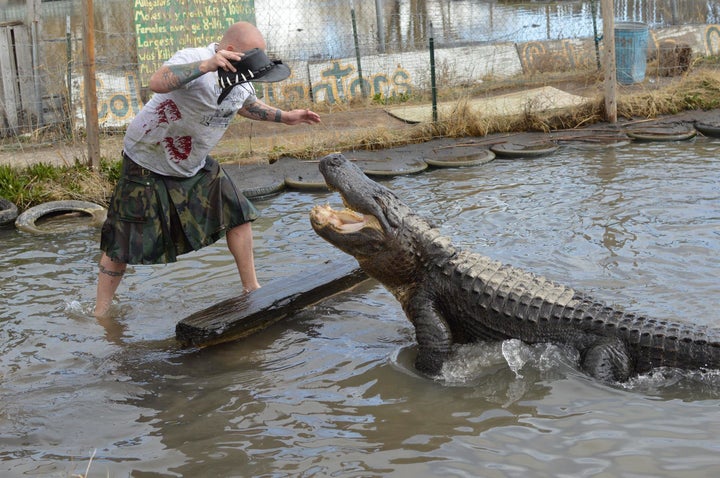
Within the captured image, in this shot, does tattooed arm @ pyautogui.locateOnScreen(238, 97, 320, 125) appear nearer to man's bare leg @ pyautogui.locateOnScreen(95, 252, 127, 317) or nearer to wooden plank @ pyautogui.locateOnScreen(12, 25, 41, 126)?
man's bare leg @ pyautogui.locateOnScreen(95, 252, 127, 317)

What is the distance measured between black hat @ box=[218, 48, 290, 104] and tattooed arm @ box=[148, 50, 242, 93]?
0.34 ft

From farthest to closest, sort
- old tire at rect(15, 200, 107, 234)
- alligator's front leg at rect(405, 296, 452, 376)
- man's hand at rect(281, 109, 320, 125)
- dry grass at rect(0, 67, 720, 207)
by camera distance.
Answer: dry grass at rect(0, 67, 720, 207), old tire at rect(15, 200, 107, 234), man's hand at rect(281, 109, 320, 125), alligator's front leg at rect(405, 296, 452, 376)

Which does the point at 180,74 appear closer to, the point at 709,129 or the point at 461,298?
the point at 461,298

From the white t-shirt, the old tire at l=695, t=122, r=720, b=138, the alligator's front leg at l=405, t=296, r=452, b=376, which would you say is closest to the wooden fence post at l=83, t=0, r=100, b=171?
the white t-shirt

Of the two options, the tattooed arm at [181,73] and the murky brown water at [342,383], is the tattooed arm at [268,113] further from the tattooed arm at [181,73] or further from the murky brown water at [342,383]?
the murky brown water at [342,383]

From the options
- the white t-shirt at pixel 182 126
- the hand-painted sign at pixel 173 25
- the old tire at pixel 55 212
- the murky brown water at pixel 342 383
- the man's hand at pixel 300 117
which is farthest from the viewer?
the hand-painted sign at pixel 173 25

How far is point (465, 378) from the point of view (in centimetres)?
405

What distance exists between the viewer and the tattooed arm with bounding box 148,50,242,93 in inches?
164

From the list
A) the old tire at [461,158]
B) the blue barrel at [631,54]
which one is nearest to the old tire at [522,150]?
the old tire at [461,158]

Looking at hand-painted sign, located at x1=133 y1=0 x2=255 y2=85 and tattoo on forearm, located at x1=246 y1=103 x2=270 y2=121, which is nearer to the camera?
tattoo on forearm, located at x1=246 y1=103 x2=270 y2=121

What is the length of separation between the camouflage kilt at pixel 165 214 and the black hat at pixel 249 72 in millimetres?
671

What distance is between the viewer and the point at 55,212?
785 cm

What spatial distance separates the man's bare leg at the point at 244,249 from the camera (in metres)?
5.04

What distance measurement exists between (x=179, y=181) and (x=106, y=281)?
0.86 metres
